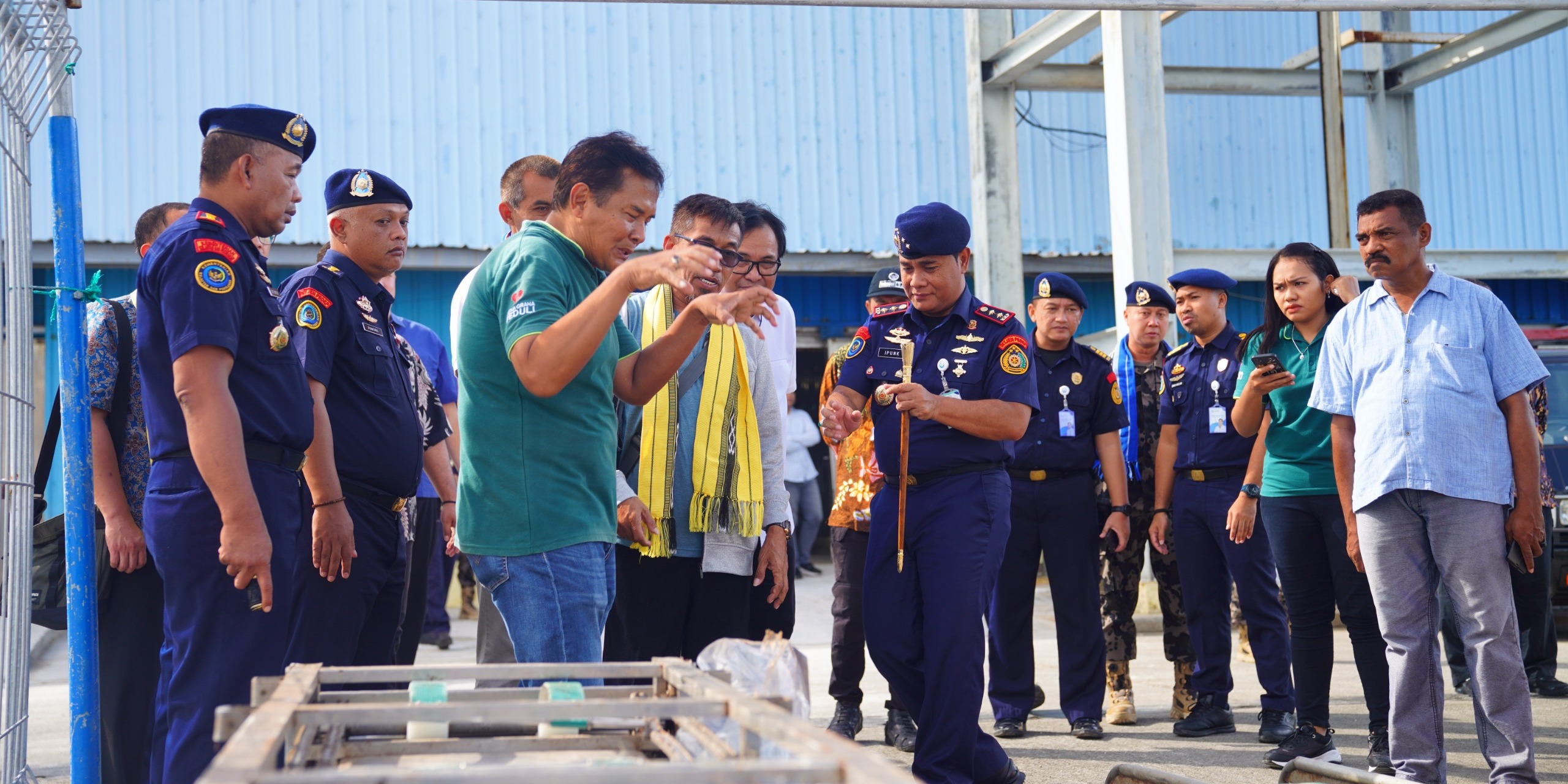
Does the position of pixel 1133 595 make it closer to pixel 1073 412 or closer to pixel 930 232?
pixel 1073 412

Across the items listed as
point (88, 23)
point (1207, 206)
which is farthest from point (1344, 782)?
point (88, 23)

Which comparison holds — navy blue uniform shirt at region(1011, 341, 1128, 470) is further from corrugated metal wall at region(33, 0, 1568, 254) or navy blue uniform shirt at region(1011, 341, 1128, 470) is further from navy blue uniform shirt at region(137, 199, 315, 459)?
corrugated metal wall at region(33, 0, 1568, 254)

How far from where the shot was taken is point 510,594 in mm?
3027

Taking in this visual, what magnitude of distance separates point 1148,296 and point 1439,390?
2.47 m

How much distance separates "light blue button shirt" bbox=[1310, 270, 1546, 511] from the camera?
4105 mm

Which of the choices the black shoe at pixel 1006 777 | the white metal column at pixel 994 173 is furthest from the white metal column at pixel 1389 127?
the black shoe at pixel 1006 777

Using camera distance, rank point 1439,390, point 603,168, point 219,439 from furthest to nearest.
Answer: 1. point 1439,390
2. point 603,168
3. point 219,439

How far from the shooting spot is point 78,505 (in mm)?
3623

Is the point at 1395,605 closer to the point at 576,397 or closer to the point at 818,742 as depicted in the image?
the point at 576,397

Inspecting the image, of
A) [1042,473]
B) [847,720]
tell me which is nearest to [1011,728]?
[847,720]

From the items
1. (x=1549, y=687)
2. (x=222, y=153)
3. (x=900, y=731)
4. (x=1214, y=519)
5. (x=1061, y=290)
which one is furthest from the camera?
(x=1549, y=687)

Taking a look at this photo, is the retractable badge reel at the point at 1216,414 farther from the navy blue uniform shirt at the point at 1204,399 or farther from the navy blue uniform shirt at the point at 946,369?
the navy blue uniform shirt at the point at 946,369

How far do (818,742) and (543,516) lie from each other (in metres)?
1.47

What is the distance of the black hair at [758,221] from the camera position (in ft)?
15.6
